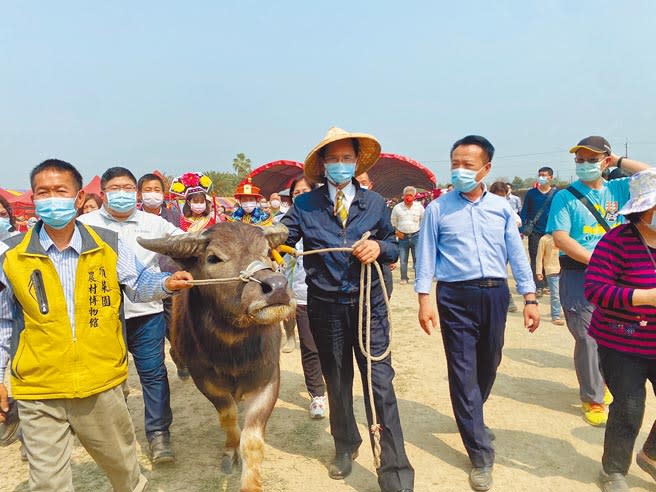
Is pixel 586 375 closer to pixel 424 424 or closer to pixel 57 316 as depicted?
pixel 424 424

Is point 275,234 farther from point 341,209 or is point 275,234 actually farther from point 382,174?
point 382,174

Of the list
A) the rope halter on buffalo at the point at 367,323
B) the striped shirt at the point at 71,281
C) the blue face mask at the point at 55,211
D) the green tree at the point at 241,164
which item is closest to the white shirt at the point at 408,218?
the rope halter on buffalo at the point at 367,323

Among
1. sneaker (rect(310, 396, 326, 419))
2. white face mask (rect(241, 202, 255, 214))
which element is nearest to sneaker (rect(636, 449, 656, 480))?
sneaker (rect(310, 396, 326, 419))

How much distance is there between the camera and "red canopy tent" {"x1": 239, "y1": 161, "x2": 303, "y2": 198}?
16.4 meters

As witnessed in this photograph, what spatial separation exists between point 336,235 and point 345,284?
341 mm

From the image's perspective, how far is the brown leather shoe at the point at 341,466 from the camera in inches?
136

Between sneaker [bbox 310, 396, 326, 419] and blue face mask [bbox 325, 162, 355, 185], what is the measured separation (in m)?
2.20

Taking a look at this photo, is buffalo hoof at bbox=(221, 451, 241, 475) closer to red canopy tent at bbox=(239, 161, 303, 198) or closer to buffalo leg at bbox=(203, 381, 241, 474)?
buffalo leg at bbox=(203, 381, 241, 474)

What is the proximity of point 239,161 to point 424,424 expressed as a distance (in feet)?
179

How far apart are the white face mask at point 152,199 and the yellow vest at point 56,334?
8.04ft

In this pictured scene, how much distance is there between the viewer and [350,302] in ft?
10.7

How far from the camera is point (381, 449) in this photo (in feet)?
10.3

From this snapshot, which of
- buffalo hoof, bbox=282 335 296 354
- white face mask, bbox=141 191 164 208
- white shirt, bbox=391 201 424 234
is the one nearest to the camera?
white face mask, bbox=141 191 164 208

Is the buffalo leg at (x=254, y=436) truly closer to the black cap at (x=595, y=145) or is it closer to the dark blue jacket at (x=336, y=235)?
the dark blue jacket at (x=336, y=235)
